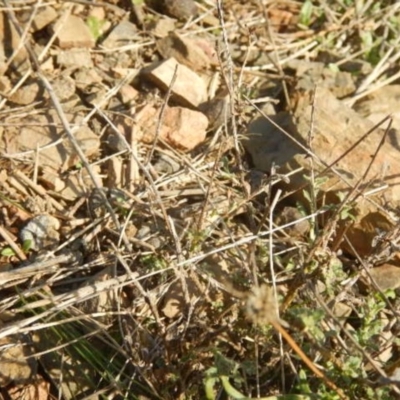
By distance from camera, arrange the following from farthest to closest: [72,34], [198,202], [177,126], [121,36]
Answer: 1. [121,36]
2. [72,34]
3. [177,126]
4. [198,202]

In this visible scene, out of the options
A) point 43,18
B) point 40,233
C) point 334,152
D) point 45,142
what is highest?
point 43,18

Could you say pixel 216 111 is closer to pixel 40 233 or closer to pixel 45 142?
pixel 45 142

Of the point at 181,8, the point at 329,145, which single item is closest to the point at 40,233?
the point at 329,145

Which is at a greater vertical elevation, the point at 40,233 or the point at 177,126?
the point at 177,126

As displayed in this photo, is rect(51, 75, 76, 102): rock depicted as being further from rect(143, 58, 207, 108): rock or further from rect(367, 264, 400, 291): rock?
rect(367, 264, 400, 291): rock

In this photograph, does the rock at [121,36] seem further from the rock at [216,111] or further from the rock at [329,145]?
the rock at [329,145]

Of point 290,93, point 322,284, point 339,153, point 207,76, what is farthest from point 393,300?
point 207,76

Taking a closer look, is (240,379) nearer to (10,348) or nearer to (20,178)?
(10,348)
